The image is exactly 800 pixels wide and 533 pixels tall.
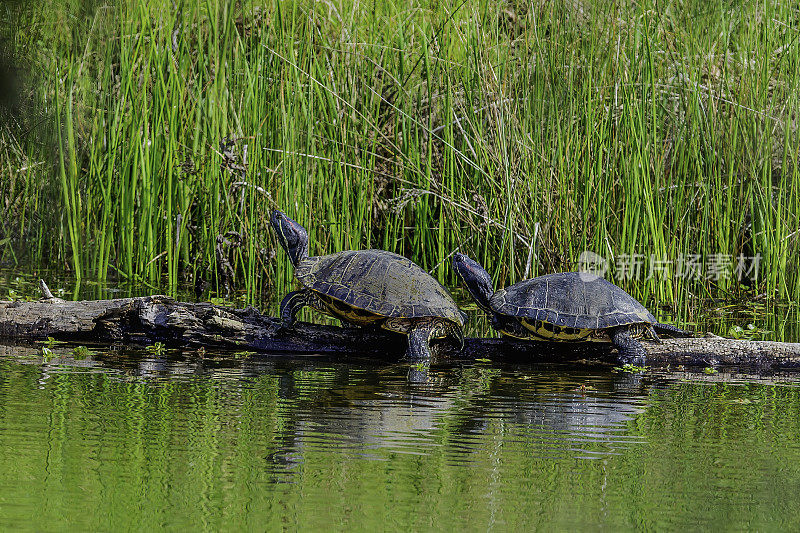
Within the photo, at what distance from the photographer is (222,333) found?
4789 millimetres

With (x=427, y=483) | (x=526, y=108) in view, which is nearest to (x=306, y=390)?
(x=427, y=483)

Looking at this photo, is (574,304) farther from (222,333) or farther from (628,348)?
(222,333)

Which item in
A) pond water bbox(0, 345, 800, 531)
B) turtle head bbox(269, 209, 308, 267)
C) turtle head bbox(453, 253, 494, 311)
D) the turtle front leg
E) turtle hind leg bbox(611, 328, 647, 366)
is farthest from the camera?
turtle head bbox(269, 209, 308, 267)

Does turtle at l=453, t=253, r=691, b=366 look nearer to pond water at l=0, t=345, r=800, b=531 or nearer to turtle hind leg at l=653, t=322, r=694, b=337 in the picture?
turtle hind leg at l=653, t=322, r=694, b=337

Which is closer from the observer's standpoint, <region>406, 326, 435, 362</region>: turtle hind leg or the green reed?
<region>406, 326, 435, 362</region>: turtle hind leg

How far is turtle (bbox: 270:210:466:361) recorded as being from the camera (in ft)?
15.5

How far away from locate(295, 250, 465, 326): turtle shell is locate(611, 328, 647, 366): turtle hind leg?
75cm

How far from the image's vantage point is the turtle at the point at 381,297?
4.71 metres

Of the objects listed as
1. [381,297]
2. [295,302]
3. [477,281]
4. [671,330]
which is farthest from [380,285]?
[671,330]

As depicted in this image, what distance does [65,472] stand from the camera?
2.59m

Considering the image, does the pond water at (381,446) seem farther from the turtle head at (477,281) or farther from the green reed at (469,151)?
the green reed at (469,151)

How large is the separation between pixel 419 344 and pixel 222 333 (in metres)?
0.96

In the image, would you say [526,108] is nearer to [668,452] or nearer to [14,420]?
[668,452]

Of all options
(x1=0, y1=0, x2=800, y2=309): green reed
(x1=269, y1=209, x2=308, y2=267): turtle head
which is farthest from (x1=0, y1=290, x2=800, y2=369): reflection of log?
(x1=0, y1=0, x2=800, y2=309): green reed
